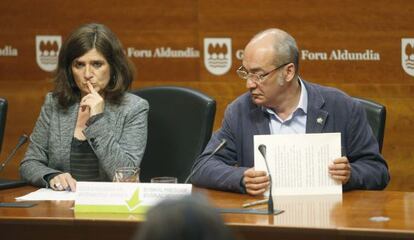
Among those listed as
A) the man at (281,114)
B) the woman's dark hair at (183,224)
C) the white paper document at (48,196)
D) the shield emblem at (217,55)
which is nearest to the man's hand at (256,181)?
the man at (281,114)

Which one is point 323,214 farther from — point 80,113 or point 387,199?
point 80,113

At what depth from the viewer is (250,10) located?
18.0ft

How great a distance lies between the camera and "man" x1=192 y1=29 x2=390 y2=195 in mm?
3703

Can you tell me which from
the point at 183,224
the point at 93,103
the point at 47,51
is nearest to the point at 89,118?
the point at 93,103

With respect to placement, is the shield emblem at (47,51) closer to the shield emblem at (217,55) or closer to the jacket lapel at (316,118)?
the shield emblem at (217,55)

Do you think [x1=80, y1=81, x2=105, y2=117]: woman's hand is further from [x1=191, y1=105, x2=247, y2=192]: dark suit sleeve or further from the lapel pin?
the lapel pin

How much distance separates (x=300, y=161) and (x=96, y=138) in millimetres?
1084

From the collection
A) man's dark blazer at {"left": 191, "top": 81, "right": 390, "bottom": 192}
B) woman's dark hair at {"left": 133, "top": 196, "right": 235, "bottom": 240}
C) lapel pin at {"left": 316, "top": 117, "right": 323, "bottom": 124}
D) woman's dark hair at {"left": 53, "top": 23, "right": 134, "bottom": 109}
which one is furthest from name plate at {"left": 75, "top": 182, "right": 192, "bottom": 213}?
woman's dark hair at {"left": 133, "top": 196, "right": 235, "bottom": 240}

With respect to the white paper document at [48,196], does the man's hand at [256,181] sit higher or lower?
higher

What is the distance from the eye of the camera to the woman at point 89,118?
3.90m

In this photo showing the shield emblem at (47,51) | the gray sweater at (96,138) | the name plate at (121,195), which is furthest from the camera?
the shield emblem at (47,51)

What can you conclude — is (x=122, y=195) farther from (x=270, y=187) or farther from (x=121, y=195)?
(x=270, y=187)

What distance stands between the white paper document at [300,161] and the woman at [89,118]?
0.89 metres

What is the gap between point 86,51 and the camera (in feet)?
13.5
